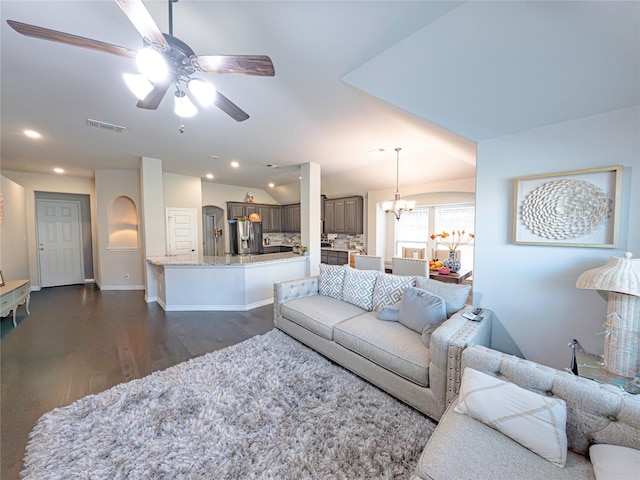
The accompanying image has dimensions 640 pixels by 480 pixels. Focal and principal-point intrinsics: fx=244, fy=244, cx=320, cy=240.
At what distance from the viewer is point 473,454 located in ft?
3.47

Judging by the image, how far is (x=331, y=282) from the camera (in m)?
3.27

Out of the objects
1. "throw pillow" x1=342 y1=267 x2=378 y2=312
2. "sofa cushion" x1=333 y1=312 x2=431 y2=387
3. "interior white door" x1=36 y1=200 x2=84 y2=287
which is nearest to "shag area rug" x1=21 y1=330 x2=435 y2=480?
"sofa cushion" x1=333 y1=312 x2=431 y2=387

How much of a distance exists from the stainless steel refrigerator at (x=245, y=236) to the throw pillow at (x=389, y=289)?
4958 mm

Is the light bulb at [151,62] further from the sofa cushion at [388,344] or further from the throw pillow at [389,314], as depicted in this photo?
the throw pillow at [389,314]

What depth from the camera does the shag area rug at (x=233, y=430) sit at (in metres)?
1.40

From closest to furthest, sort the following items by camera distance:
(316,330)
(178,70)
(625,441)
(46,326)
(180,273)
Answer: (625,441) < (178,70) < (316,330) < (46,326) < (180,273)

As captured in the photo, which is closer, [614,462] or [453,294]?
[614,462]

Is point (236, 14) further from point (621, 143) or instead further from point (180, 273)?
point (180, 273)

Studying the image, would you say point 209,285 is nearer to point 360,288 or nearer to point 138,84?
point 360,288

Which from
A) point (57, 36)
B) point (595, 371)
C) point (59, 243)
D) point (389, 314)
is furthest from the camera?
point (59, 243)

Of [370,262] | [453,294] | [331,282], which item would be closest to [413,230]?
[370,262]

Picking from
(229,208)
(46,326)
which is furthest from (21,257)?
(229,208)

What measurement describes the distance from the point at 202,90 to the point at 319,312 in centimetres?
221

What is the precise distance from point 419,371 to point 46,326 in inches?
192
